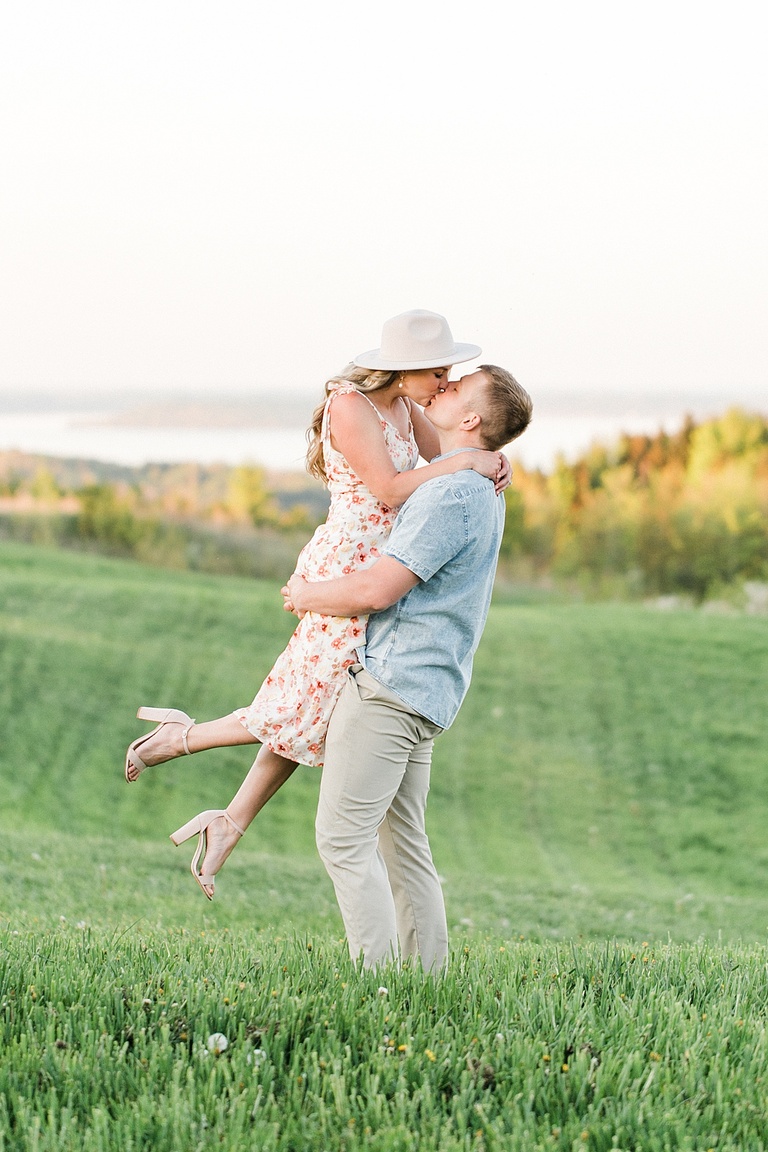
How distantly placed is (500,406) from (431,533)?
16.2 inches

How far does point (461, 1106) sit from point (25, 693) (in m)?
9.93

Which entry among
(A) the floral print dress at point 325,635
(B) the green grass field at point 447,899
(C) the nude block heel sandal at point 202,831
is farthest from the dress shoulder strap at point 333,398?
(B) the green grass field at point 447,899

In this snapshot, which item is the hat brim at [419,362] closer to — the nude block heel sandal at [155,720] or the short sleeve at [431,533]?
the short sleeve at [431,533]

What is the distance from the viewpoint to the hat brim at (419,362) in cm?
329

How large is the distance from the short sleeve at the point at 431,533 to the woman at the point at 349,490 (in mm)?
123

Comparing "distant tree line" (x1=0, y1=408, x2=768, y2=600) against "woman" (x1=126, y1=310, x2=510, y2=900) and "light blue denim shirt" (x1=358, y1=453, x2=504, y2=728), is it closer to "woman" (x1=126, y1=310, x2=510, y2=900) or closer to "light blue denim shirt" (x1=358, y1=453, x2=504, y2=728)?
"woman" (x1=126, y1=310, x2=510, y2=900)

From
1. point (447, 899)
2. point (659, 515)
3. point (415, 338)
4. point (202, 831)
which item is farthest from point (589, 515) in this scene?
point (415, 338)

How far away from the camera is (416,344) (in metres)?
3.31

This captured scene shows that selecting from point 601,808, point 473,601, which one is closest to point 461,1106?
point 473,601

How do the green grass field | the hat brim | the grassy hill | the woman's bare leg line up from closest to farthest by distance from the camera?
the green grass field
the hat brim
the woman's bare leg
the grassy hill

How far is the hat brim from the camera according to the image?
329 centimetres

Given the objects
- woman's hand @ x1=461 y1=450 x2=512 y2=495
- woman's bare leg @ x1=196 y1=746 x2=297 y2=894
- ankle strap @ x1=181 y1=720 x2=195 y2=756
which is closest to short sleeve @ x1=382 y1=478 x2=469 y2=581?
woman's hand @ x1=461 y1=450 x2=512 y2=495

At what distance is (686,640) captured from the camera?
527 inches

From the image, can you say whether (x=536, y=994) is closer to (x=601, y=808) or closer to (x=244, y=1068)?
(x=244, y=1068)
